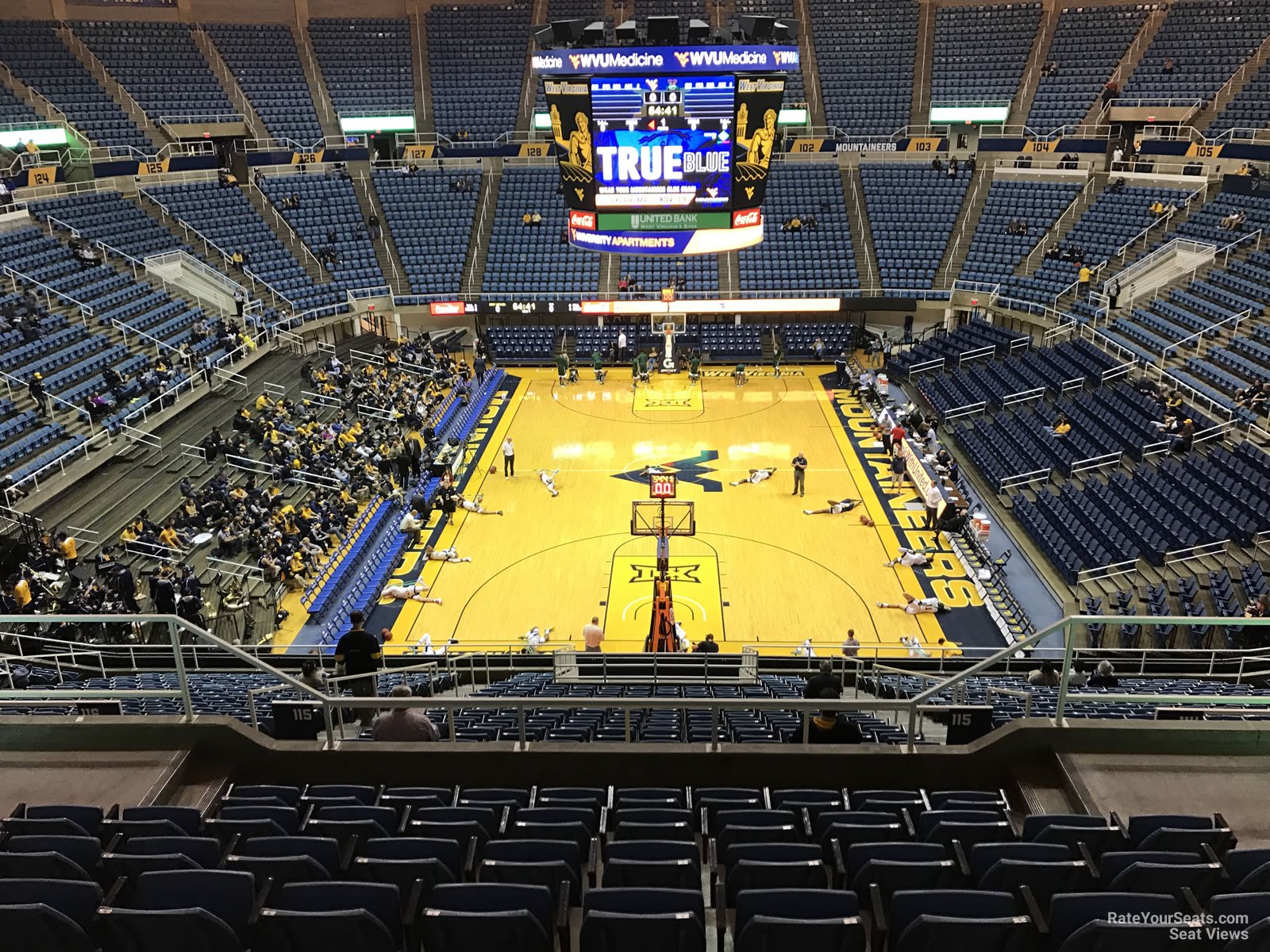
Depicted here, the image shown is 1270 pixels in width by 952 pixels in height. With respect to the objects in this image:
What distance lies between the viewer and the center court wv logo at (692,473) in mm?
24016

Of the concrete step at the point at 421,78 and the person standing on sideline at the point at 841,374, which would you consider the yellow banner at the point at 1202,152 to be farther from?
the concrete step at the point at 421,78

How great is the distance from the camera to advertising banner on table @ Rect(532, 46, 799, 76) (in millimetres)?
19047

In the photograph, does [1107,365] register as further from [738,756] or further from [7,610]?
[7,610]

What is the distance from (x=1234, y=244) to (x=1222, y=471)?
13541 mm

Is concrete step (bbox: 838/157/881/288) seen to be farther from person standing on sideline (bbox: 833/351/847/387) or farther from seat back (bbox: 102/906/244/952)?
seat back (bbox: 102/906/244/952)

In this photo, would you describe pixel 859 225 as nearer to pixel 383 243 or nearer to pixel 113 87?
pixel 383 243

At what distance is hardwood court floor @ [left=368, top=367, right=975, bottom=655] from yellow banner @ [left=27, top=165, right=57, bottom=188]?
17.6m

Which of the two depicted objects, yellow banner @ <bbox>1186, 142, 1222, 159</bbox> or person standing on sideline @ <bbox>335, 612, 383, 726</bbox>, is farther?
yellow banner @ <bbox>1186, 142, 1222, 159</bbox>

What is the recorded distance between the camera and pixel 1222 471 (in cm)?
1897

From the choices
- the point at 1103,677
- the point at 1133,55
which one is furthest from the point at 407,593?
the point at 1133,55

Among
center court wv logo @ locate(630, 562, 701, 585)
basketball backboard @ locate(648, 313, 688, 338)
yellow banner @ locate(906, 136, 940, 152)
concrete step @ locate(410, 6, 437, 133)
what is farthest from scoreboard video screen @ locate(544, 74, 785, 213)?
concrete step @ locate(410, 6, 437, 133)

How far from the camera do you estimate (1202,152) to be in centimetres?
3288

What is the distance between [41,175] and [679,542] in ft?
84.2

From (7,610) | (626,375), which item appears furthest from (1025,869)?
(626,375)
